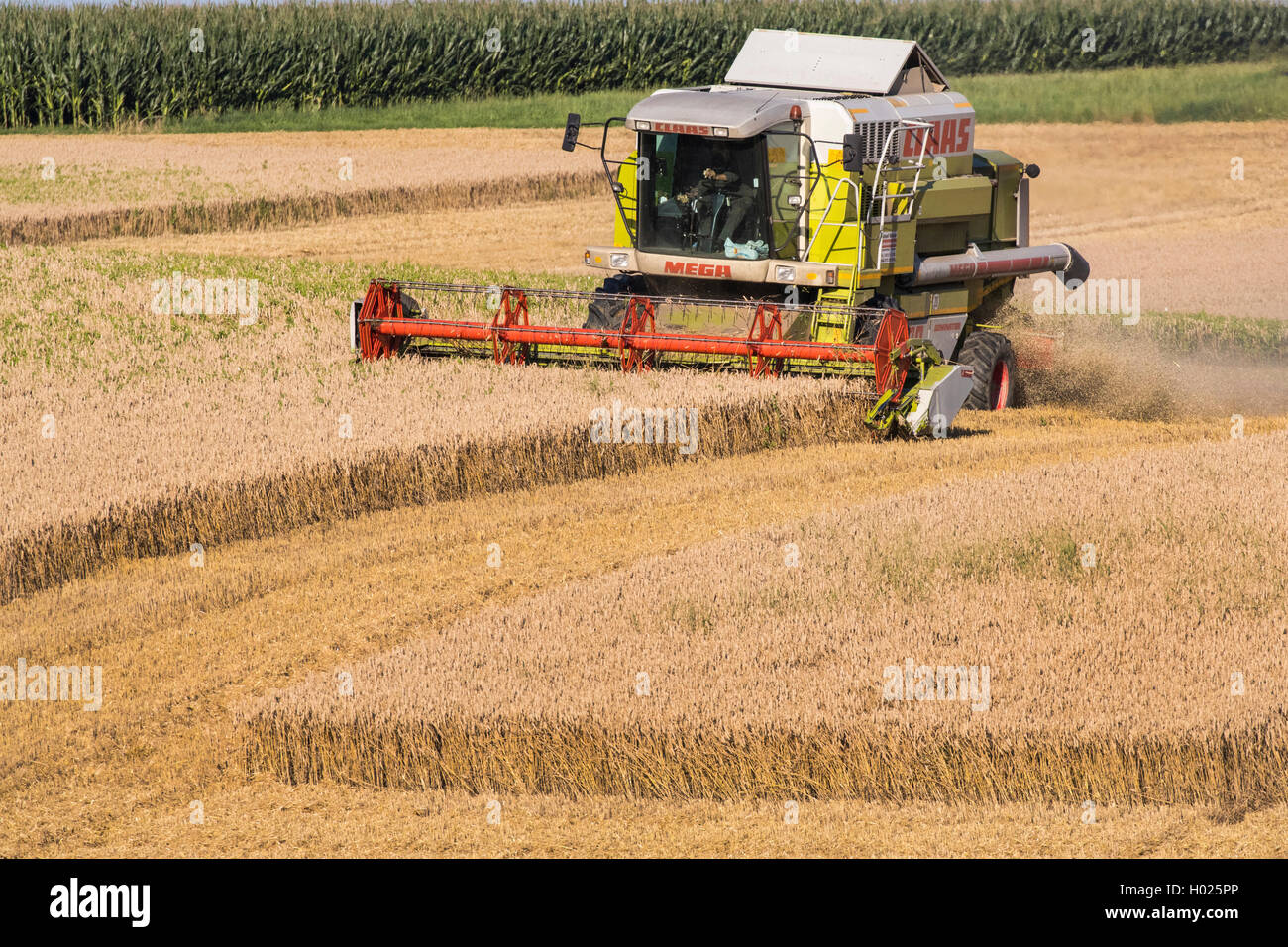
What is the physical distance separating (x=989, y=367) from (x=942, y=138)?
2037 mm

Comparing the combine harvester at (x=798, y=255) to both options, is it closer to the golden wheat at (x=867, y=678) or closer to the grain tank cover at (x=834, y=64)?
the grain tank cover at (x=834, y=64)

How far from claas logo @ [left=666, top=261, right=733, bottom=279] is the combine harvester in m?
0.01

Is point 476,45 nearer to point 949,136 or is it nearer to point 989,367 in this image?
point 949,136

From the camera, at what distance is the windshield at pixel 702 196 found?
12102 millimetres

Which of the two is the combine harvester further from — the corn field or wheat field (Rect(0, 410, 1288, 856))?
the corn field

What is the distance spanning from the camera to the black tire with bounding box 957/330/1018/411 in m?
12.7

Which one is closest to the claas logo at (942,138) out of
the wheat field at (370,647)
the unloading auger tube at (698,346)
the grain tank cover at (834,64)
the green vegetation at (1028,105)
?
the grain tank cover at (834,64)

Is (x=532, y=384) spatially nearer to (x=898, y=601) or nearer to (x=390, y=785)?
(x=898, y=601)

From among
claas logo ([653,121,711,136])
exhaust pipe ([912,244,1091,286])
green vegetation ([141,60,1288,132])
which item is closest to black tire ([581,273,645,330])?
claas logo ([653,121,711,136])

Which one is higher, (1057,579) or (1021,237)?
(1021,237)

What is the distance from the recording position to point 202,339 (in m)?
13.0

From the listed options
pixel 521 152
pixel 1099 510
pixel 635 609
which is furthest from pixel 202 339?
pixel 521 152

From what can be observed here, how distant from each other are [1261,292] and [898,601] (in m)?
13.4

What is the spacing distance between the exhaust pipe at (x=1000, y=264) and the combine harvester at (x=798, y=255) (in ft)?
0.08
